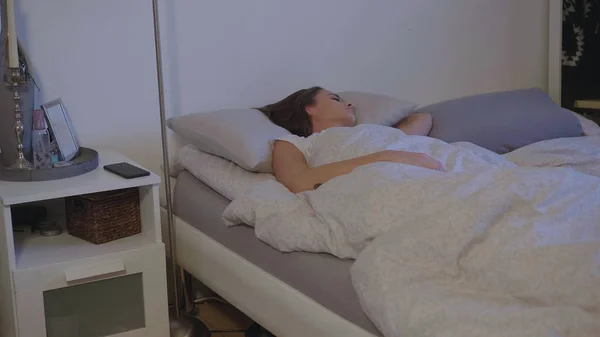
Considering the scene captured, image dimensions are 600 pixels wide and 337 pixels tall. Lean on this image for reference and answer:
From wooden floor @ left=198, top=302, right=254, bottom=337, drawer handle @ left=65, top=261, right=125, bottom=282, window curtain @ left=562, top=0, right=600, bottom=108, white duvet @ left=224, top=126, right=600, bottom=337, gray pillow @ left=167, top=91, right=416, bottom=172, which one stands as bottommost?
wooden floor @ left=198, top=302, right=254, bottom=337

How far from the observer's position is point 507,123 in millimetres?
2287

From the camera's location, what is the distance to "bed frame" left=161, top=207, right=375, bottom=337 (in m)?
1.41

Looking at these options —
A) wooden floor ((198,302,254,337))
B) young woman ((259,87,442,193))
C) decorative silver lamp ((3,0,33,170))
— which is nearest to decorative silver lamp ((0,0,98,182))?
decorative silver lamp ((3,0,33,170))

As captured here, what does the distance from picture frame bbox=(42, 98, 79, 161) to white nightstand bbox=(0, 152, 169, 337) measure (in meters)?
0.11

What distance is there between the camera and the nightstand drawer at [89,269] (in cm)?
160

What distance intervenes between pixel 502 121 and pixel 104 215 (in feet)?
4.24

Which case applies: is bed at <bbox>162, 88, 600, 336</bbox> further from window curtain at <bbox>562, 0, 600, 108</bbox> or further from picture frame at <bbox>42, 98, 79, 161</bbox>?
window curtain at <bbox>562, 0, 600, 108</bbox>

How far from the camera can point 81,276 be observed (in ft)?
5.36

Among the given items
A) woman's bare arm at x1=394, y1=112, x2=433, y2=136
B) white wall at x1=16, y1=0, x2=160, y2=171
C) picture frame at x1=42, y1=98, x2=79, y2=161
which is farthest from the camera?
woman's bare arm at x1=394, y1=112, x2=433, y2=136

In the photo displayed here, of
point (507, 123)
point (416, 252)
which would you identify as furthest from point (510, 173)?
point (507, 123)

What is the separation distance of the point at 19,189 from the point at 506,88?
2.09 metres

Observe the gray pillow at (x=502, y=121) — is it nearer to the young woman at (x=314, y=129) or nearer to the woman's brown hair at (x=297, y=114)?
the young woman at (x=314, y=129)

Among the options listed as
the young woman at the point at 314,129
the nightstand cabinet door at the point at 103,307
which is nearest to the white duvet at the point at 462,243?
the young woman at the point at 314,129

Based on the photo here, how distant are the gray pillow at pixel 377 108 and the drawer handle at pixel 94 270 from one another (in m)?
0.87
